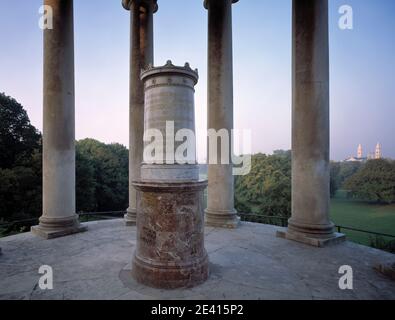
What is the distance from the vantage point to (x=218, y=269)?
61.2 ft

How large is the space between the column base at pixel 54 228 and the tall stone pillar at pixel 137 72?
22.3 feet

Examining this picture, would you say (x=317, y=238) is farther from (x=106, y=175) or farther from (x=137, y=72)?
(x=106, y=175)

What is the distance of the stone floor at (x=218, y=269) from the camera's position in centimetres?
1505

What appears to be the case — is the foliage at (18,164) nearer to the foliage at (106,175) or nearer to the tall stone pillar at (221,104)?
the foliage at (106,175)

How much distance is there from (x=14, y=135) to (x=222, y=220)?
69649mm

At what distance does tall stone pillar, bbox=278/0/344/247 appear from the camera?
81.5ft

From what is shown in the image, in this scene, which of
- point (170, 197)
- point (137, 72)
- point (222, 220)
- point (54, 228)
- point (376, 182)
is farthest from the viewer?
point (376, 182)

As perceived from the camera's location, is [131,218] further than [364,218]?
No

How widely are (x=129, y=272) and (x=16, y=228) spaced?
61.7m

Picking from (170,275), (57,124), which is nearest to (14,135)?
(57,124)

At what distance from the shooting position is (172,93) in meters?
16.8

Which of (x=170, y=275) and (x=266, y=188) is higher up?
(x=170, y=275)

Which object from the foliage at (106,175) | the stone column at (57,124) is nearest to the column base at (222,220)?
the stone column at (57,124)

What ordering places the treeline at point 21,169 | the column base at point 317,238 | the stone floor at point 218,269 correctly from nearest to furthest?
the stone floor at point 218,269
the column base at point 317,238
the treeline at point 21,169
